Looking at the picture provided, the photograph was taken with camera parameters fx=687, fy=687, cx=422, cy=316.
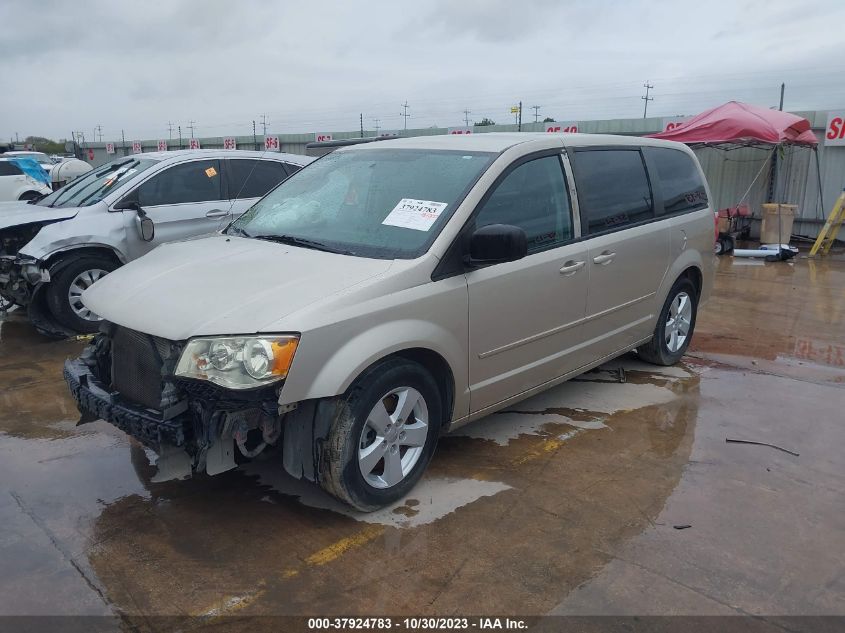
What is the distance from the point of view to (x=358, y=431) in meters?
3.16

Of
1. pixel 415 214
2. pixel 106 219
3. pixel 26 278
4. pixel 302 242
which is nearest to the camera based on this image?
pixel 415 214

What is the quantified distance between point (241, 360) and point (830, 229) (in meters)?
13.3

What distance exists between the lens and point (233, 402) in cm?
295

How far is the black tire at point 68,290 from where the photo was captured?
6.57m

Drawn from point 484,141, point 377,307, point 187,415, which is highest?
point 484,141

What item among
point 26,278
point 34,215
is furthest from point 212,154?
point 26,278

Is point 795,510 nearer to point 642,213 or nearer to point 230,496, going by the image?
point 642,213

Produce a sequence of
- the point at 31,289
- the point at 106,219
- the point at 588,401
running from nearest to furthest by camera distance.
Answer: the point at 588,401
the point at 31,289
the point at 106,219

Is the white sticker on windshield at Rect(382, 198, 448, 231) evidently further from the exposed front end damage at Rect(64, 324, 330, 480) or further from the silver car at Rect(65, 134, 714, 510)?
the exposed front end damage at Rect(64, 324, 330, 480)

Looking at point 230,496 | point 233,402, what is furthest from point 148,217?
point 233,402

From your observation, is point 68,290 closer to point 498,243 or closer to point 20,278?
point 20,278

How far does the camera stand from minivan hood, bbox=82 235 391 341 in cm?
302

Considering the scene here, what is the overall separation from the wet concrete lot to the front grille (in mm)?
609

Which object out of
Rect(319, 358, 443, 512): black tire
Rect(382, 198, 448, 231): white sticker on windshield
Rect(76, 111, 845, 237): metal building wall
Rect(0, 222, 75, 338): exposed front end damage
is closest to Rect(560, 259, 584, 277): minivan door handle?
Rect(382, 198, 448, 231): white sticker on windshield
